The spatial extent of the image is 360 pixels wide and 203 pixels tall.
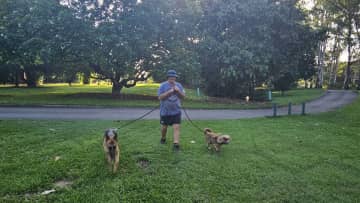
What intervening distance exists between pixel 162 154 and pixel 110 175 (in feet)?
4.69

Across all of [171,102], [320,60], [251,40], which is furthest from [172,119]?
[320,60]

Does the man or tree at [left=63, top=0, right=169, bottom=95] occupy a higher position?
tree at [left=63, top=0, right=169, bottom=95]

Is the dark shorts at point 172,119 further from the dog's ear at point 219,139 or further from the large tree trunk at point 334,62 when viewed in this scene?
the large tree trunk at point 334,62

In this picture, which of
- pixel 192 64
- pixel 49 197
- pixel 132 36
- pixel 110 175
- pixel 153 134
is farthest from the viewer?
pixel 192 64

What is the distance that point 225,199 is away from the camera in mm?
3447

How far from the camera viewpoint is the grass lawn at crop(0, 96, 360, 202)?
140 inches

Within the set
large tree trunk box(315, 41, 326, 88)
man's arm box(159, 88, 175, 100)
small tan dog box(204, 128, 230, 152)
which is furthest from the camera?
large tree trunk box(315, 41, 326, 88)

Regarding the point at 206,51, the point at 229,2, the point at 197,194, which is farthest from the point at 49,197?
the point at 229,2

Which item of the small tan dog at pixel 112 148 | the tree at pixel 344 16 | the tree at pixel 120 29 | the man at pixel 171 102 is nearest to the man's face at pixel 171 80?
the man at pixel 171 102

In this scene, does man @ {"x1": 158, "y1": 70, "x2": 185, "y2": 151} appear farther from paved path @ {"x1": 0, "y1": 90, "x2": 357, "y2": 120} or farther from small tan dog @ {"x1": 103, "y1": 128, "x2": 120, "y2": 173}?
paved path @ {"x1": 0, "y1": 90, "x2": 357, "y2": 120}

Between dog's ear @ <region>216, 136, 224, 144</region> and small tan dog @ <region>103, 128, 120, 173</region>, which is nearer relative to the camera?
small tan dog @ <region>103, 128, 120, 173</region>

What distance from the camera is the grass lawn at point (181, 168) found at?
3568 millimetres

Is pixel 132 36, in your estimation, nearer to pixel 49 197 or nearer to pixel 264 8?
pixel 264 8

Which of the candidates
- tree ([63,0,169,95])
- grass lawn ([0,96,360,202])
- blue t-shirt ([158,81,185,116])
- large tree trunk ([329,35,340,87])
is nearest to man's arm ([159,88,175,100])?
blue t-shirt ([158,81,185,116])
